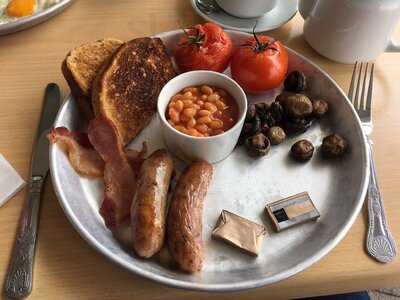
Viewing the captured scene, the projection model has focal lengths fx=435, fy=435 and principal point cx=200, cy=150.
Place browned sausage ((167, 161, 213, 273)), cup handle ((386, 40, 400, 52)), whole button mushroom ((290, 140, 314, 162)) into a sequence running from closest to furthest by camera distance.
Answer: browned sausage ((167, 161, 213, 273)), whole button mushroom ((290, 140, 314, 162)), cup handle ((386, 40, 400, 52))

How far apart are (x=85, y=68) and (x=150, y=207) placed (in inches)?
20.1

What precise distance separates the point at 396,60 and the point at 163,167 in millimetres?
935

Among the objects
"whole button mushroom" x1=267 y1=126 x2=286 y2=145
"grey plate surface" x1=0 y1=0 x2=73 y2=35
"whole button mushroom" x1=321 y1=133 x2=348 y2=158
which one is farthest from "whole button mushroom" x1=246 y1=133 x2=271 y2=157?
"grey plate surface" x1=0 y1=0 x2=73 y2=35

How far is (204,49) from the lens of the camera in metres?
1.29

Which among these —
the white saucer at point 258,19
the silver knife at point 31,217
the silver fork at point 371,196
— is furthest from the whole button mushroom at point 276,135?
the silver knife at point 31,217

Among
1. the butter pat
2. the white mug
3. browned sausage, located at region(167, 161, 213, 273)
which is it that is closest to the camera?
browned sausage, located at region(167, 161, 213, 273)

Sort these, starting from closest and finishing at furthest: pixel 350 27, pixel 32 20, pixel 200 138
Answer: pixel 200 138 → pixel 350 27 → pixel 32 20

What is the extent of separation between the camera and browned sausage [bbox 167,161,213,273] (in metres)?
0.94

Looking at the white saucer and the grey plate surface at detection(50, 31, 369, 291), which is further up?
the white saucer

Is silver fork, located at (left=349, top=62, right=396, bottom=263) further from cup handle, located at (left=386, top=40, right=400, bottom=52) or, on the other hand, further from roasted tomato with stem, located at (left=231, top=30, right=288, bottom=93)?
roasted tomato with stem, located at (left=231, top=30, right=288, bottom=93)

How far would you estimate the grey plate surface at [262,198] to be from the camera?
0.95 meters

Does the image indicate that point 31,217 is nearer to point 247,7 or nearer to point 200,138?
point 200,138

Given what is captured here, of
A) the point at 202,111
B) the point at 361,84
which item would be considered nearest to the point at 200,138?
the point at 202,111

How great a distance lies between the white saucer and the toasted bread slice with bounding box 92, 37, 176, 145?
0.29 meters
